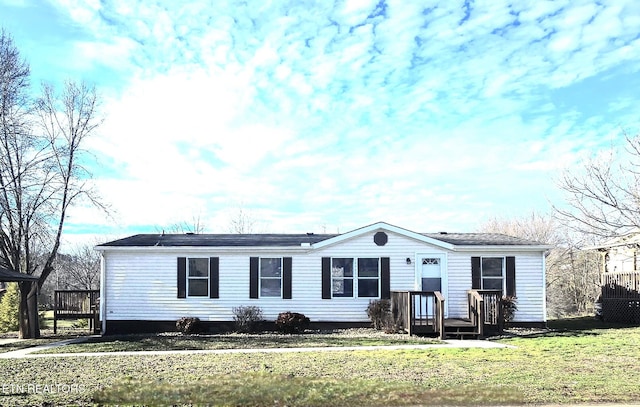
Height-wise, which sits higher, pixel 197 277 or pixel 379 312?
pixel 197 277

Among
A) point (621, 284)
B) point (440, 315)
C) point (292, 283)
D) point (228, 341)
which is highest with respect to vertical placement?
point (292, 283)

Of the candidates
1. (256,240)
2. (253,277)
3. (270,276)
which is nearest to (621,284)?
(270,276)

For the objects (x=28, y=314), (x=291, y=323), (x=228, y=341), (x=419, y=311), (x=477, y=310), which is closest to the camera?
(x=228, y=341)

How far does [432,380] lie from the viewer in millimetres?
8875

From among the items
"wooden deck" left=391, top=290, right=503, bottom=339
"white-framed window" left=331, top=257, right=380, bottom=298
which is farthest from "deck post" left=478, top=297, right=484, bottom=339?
"white-framed window" left=331, top=257, right=380, bottom=298

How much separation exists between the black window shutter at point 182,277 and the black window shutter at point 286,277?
121 inches

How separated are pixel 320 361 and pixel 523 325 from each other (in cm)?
902

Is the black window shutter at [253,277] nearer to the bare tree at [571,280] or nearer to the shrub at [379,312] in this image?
the shrub at [379,312]

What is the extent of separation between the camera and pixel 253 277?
17594 mm

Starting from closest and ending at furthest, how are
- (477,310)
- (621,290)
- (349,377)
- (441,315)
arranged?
(349,377)
(441,315)
(477,310)
(621,290)

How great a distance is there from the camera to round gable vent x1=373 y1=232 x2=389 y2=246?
57.5 feet

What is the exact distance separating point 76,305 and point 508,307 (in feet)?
46.3

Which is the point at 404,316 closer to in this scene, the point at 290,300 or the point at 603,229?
the point at 290,300

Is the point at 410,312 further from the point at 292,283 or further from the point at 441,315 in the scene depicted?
the point at 292,283
